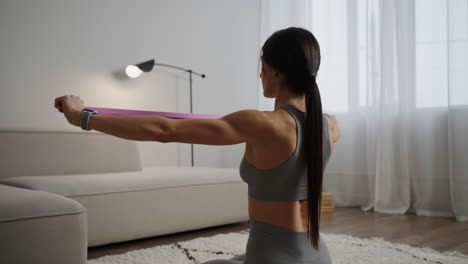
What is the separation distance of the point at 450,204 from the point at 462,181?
225mm

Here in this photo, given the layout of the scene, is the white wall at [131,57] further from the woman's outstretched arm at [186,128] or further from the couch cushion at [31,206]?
the woman's outstretched arm at [186,128]

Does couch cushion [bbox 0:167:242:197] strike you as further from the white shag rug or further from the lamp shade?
the lamp shade

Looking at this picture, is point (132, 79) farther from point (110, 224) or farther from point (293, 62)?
point (293, 62)

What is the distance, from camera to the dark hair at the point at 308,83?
1.06 metres

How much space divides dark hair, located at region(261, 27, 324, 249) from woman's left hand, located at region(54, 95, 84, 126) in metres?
0.50

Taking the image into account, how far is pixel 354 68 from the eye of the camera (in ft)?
12.7

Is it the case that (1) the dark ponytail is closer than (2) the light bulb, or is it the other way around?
(1) the dark ponytail

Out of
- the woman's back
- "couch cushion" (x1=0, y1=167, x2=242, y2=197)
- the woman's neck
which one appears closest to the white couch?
"couch cushion" (x1=0, y1=167, x2=242, y2=197)

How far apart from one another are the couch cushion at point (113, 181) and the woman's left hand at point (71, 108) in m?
1.13

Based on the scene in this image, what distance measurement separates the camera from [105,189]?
2270 millimetres

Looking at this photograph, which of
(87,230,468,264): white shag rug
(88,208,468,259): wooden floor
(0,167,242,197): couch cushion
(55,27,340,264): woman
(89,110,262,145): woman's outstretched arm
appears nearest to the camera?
(89,110,262,145): woman's outstretched arm

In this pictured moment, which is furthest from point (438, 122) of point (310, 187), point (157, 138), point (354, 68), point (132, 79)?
point (157, 138)

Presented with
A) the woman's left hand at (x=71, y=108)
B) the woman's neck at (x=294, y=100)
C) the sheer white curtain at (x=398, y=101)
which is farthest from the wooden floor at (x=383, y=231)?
the woman's neck at (x=294, y=100)

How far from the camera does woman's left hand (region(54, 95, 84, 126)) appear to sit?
1.03 metres
